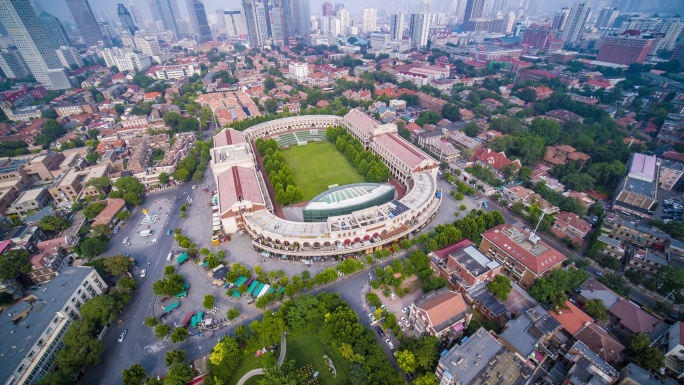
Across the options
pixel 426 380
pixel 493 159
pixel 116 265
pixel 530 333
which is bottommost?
pixel 426 380

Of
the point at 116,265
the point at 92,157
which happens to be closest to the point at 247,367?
the point at 116,265

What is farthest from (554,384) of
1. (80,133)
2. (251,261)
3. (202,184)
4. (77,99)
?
(77,99)

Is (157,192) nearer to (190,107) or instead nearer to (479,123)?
(190,107)

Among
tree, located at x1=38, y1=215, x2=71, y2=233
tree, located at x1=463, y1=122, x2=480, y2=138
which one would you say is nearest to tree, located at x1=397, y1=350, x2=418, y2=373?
tree, located at x1=38, y1=215, x2=71, y2=233

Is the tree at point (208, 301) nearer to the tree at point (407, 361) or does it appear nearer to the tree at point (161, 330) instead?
the tree at point (161, 330)

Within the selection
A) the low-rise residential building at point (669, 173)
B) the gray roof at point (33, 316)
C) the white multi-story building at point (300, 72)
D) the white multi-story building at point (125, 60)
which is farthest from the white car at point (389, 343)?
the white multi-story building at point (125, 60)

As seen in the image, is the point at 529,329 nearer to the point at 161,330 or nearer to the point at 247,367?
the point at 247,367
